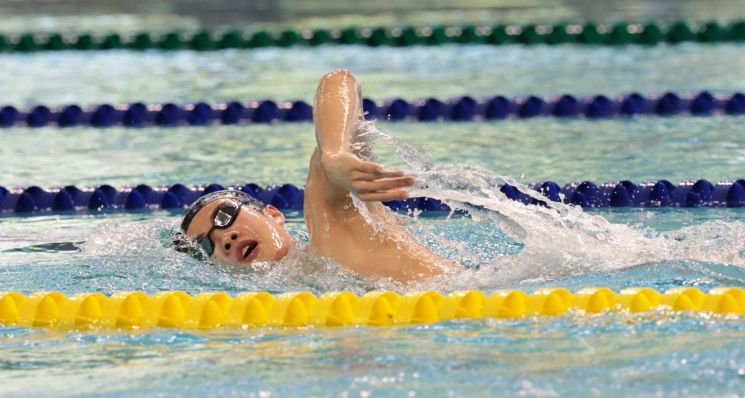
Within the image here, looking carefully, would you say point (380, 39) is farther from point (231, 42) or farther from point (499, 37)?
point (231, 42)

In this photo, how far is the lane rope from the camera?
3217mm

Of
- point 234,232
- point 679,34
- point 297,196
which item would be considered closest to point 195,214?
point 234,232

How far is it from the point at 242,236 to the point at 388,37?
21.7ft

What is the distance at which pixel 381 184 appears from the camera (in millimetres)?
3025

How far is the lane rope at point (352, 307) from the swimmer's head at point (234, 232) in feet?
1.06

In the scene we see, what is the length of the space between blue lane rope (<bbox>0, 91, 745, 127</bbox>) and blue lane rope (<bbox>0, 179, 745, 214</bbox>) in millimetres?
1899

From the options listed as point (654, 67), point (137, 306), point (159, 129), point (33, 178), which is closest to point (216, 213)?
point (137, 306)

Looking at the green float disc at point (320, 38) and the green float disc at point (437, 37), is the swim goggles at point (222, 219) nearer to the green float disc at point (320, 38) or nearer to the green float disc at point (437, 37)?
the green float disc at point (437, 37)

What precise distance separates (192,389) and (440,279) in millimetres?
1091

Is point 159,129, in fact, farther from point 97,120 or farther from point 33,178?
point 33,178

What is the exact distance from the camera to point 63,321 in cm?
338

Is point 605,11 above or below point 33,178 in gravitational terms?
above

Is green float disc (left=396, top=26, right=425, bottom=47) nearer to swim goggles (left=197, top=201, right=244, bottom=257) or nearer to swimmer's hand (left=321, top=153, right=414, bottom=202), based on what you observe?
swim goggles (left=197, top=201, right=244, bottom=257)

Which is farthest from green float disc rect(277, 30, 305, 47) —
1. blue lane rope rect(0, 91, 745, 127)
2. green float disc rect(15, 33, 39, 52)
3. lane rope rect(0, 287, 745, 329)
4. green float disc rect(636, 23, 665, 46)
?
lane rope rect(0, 287, 745, 329)
